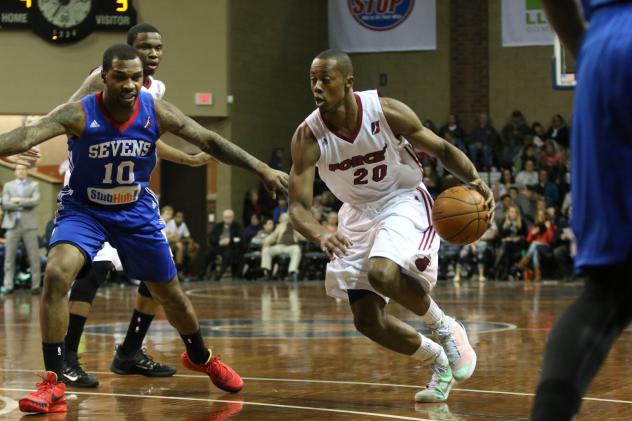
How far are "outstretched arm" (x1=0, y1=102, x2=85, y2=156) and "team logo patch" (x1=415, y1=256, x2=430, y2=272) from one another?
5.82 ft

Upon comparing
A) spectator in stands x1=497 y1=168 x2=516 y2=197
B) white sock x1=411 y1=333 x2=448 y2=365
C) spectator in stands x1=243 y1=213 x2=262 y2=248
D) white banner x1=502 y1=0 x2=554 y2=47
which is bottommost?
spectator in stands x1=243 y1=213 x2=262 y2=248

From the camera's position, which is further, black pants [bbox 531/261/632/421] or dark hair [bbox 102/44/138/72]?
dark hair [bbox 102/44/138/72]

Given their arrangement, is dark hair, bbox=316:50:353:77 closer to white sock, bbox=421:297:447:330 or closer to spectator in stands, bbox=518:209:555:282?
white sock, bbox=421:297:447:330

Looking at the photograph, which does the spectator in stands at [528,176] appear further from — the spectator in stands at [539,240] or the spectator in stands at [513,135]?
the spectator in stands at [539,240]

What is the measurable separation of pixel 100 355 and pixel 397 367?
217 centimetres

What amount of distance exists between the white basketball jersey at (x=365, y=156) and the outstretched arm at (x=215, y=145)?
0.95ft

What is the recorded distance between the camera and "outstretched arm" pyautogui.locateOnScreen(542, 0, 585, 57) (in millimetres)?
2811

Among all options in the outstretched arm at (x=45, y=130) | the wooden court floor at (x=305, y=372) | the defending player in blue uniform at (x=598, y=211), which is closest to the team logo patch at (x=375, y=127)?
the wooden court floor at (x=305, y=372)

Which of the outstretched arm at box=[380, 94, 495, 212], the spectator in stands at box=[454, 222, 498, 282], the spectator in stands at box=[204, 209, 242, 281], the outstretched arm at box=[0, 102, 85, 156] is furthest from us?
the spectator in stands at box=[204, 209, 242, 281]

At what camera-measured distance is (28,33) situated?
862 inches

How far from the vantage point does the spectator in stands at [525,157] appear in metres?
21.1

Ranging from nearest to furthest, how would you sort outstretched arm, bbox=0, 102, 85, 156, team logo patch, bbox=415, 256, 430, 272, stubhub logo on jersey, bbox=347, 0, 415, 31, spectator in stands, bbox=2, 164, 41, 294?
outstretched arm, bbox=0, 102, 85, 156
team logo patch, bbox=415, 256, 430, 272
spectator in stands, bbox=2, 164, 41, 294
stubhub logo on jersey, bbox=347, 0, 415, 31

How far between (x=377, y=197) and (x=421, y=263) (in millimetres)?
458

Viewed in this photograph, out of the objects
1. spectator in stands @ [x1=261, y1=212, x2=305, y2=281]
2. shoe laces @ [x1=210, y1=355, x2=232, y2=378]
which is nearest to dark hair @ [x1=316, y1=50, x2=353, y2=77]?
shoe laces @ [x1=210, y1=355, x2=232, y2=378]
